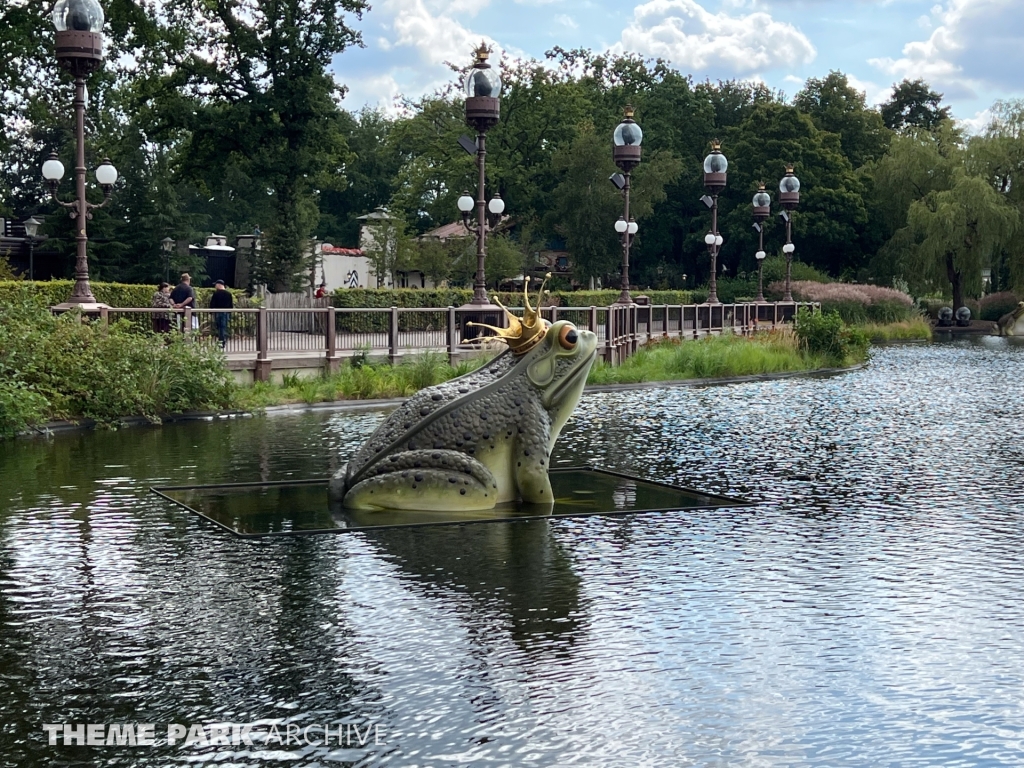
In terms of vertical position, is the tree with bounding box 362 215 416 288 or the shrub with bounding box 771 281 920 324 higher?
the tree with bounding box 362 215 416 288

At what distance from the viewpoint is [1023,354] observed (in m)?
38.6

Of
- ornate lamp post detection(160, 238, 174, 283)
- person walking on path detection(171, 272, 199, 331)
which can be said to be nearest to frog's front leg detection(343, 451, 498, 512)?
person walking on path detection(171, 272, 199, 331)

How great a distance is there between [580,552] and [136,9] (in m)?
39.2

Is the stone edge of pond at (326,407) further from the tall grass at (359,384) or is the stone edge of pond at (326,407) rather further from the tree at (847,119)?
the tree at (847,119)

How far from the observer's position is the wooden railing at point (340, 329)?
22.1 metres

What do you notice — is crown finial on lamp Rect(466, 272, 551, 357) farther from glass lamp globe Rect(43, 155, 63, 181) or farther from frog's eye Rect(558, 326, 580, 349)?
glass lamp globe Rect(43, 155, 63, 181)

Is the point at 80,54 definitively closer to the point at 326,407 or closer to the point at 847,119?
the point at 326,407

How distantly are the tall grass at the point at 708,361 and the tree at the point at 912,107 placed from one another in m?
63.6

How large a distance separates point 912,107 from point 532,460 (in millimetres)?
88669

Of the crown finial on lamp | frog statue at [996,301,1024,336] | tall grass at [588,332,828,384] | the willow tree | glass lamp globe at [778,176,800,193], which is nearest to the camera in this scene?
the crown finial on lamp

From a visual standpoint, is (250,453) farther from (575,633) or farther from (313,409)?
(575,633)

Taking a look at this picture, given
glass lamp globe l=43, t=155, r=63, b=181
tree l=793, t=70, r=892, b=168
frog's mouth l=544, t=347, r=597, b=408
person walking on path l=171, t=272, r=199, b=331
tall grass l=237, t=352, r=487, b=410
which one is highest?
tree l=793, t=70, r=892, b=168

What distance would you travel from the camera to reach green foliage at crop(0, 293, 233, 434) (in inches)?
675

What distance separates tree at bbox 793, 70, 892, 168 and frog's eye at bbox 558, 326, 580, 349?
231 ft
